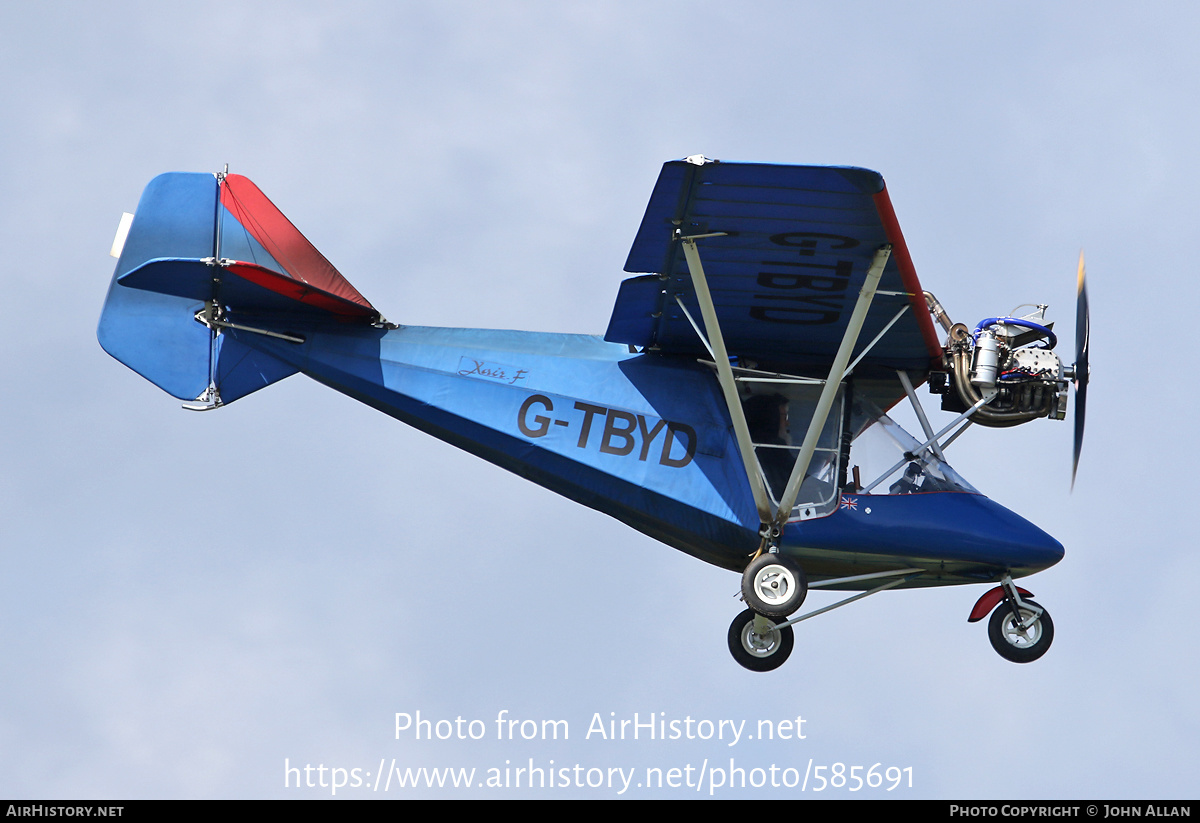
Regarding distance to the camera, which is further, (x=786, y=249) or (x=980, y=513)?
(x=980, y=513)

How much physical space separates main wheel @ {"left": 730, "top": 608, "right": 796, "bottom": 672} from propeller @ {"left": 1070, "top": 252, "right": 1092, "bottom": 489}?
3206 millimetres

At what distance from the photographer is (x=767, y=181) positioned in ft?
39.7

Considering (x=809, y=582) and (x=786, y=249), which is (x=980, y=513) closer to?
(x=809, y=582)

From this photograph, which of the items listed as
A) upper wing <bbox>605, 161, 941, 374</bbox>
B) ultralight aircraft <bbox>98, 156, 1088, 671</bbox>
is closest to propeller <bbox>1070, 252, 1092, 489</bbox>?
ultralight aircraft <bbox>98, 156, 1088, 671</bbox>

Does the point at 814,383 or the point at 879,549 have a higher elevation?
the point at 814,383

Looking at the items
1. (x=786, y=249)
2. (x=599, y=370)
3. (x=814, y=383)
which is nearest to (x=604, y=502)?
(x=599, y=370)

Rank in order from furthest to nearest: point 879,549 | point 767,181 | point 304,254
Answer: point 304,254 → point 879,549 → point 767,181

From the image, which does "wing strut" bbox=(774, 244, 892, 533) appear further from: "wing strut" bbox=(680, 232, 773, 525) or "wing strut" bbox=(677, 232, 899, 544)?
"wing strut" bbox=(680, 232, 773, 525)

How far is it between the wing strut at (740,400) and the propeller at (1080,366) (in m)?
2.34

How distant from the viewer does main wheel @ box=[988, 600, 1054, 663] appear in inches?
578

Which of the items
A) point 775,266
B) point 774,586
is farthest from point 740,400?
point 774,586

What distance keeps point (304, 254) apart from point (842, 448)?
18.5ft

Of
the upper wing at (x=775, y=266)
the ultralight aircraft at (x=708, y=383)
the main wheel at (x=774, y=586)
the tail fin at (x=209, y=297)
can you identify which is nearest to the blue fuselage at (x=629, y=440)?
the ultralight aircraft at (x=708, y=383)

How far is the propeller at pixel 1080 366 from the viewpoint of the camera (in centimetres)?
1472
